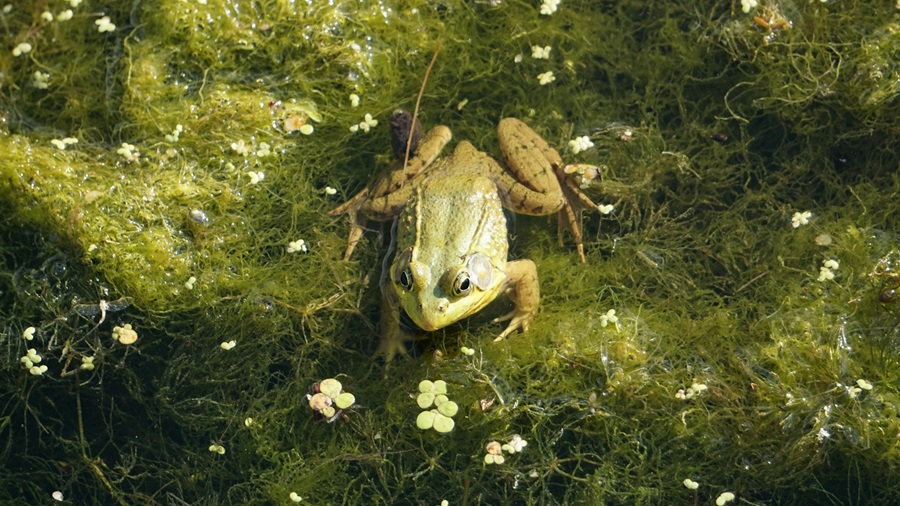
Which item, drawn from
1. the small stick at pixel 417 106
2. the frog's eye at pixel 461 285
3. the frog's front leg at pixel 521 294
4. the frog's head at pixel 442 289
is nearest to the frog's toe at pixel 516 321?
the frog's front leg at pixel 521 294

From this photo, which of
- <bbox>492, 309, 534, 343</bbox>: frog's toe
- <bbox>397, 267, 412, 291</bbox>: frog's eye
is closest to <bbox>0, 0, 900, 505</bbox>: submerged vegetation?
<bbox>492, 309, 534, 343</bbox>: frog's toe

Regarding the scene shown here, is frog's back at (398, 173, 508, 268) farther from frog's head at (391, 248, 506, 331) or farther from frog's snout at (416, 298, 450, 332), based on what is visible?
frog's snout at (416, 298, 450, 332)

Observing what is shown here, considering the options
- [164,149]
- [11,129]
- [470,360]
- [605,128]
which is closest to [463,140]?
[605,128]

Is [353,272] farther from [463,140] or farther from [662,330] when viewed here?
[662,330]

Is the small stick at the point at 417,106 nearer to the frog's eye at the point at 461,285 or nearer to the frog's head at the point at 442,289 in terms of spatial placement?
the frog's head at the point at 442,289

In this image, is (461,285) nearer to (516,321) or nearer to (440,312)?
(440,312)

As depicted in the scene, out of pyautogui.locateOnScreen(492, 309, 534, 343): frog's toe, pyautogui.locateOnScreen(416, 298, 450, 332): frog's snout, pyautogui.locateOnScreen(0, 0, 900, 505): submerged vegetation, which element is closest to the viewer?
pyautogui.locateOnScreen(416, 298, 450, 332): frog's snout
